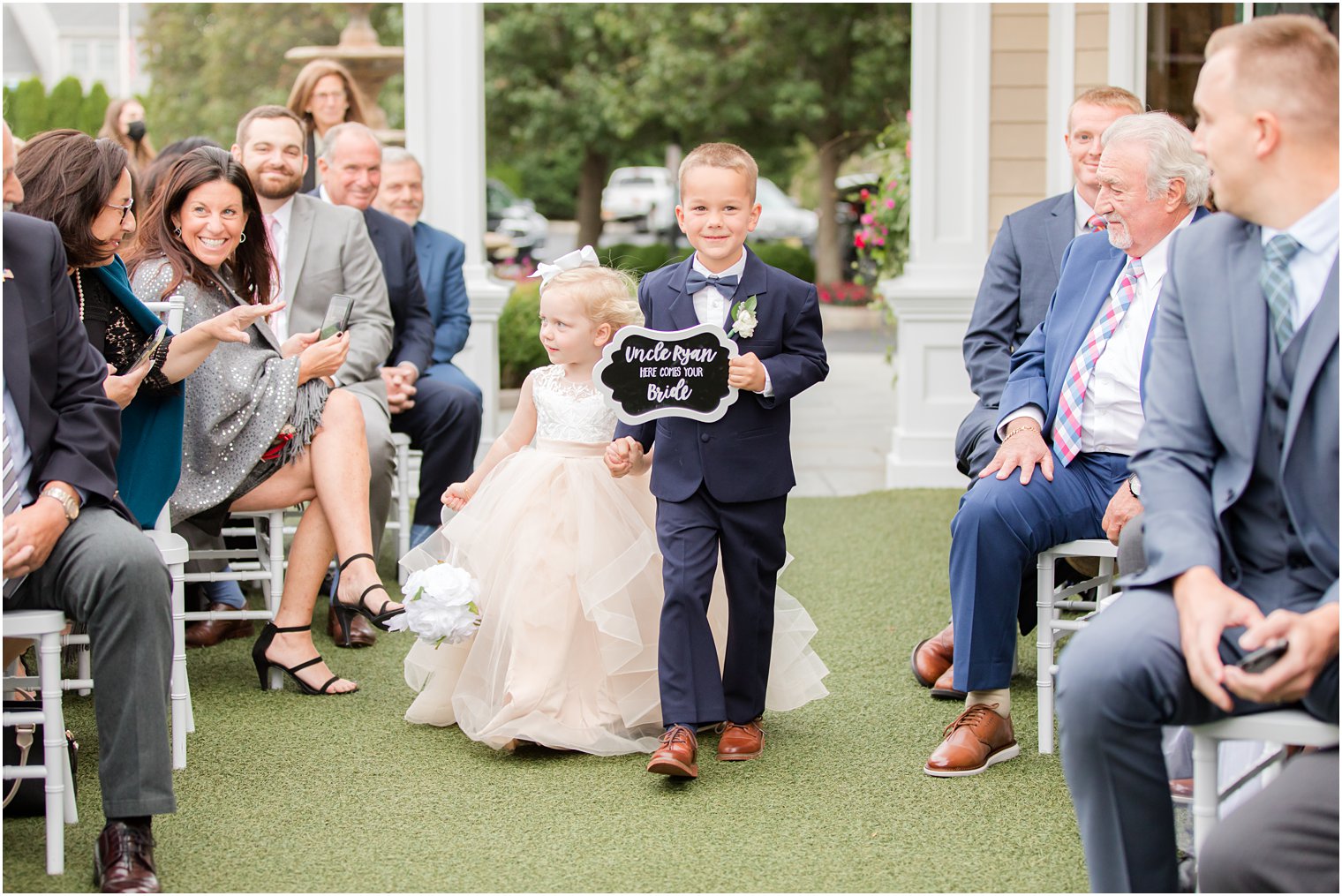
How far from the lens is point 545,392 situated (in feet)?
13.6

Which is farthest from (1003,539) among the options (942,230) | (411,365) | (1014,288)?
(942,230)

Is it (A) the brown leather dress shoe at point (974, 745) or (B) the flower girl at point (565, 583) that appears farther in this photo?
(B) the flower girl at point (565, 583)

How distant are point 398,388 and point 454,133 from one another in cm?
271

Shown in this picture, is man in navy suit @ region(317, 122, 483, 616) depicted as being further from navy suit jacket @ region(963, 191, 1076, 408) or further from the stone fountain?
the stone fountain

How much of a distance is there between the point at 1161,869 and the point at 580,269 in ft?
7.53

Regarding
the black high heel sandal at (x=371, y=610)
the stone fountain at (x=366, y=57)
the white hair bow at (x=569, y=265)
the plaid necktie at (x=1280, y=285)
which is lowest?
the black high heel sandal at (x=371, y=610)

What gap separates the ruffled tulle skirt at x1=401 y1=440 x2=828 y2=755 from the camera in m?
3.89

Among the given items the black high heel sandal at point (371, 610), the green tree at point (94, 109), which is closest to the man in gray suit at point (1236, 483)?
the black high heel sandal at point (371, 610)

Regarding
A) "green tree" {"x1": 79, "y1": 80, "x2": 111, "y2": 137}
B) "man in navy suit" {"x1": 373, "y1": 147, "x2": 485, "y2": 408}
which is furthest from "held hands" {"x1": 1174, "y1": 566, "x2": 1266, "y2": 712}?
"green tree" {"x1": 79, "y1": 80, "x2": 111, "y2": 137}

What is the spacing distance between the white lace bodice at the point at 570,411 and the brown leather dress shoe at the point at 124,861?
1.57 meters

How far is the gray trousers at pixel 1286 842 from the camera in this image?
2344mm

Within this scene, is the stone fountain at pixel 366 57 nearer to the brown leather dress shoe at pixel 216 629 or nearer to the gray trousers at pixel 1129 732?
the brown leather dress shoe at pixel 216 629

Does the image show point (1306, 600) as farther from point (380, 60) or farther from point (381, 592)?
point (380, 60)

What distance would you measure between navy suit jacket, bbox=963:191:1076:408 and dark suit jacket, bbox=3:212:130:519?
2.53 m
